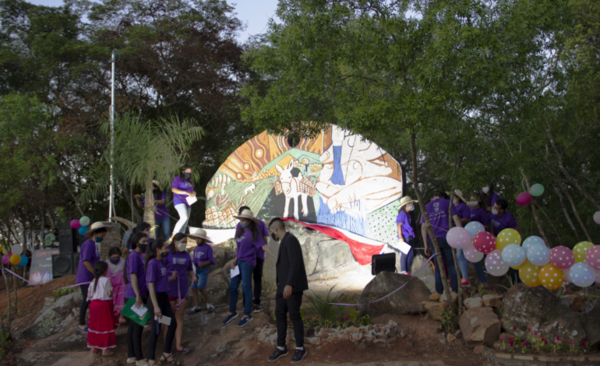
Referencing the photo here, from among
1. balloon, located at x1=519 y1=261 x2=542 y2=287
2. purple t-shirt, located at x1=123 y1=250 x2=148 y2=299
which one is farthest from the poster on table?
balloon, located at x1=519 y1=261 x2=542 y2=287

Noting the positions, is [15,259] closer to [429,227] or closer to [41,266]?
[41,266]

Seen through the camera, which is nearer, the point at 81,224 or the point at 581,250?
the point at 581,250

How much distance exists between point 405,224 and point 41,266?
10.3 meters

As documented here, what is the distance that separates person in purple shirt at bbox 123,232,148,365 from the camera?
590cm

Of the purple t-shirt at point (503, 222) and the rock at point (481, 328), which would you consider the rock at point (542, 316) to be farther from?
the purple t-shirt at point (503, 222)

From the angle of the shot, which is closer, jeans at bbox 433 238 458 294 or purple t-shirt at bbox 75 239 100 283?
jeans at bbox 433 238 458 294

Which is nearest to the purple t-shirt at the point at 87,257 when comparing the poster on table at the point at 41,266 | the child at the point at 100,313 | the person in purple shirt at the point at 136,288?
the child at the point at 100,313

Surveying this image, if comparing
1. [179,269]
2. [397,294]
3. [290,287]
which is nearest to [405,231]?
[397,294]

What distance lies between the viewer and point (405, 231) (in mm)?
10516

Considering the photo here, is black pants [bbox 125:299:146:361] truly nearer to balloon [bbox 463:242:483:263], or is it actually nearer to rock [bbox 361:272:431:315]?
rock [bbox 361:272:431:315]

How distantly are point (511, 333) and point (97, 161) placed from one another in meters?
15.9

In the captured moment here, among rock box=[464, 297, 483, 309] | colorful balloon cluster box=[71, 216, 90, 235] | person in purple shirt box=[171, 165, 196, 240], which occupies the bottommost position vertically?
rock box=[464, 297, 483, 309]

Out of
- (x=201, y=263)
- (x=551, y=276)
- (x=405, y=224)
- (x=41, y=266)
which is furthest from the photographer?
(x=41, y=266)

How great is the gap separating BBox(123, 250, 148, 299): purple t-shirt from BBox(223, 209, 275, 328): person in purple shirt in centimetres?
137
